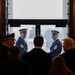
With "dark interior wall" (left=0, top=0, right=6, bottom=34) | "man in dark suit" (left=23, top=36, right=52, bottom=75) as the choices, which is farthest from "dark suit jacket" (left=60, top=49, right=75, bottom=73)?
"dark interior wall" (left=0, top=0, right=6, bottom=34)

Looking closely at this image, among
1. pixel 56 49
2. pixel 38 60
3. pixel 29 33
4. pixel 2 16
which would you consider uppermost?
pixel 2 16

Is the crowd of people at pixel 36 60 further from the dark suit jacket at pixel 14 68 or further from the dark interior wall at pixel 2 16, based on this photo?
the dark interior wall at pixel 2 16

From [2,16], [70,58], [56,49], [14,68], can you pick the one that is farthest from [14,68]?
[2,16]

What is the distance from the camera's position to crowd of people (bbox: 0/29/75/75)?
3.11m

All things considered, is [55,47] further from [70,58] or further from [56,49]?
[70,58]

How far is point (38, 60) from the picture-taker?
3875 mm

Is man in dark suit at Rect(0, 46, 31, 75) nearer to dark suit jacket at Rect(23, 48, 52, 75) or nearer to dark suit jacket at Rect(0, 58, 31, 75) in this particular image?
dark suit jacket at Rect(0, 58, 31, 75)

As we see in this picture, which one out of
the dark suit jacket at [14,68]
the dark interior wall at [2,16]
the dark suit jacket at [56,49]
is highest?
the dark interior wall at [2,16]

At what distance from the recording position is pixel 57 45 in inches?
249

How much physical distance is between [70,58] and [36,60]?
53 cm

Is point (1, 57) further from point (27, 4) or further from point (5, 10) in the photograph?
point (27, 4)

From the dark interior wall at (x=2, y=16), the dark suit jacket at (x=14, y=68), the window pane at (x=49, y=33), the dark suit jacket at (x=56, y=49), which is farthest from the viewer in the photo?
the window pane at (x=49, y=33)

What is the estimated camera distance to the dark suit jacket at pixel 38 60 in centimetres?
386

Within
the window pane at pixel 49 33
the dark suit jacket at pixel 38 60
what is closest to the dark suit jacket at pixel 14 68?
the dark suit jacket at pixel 38 60
